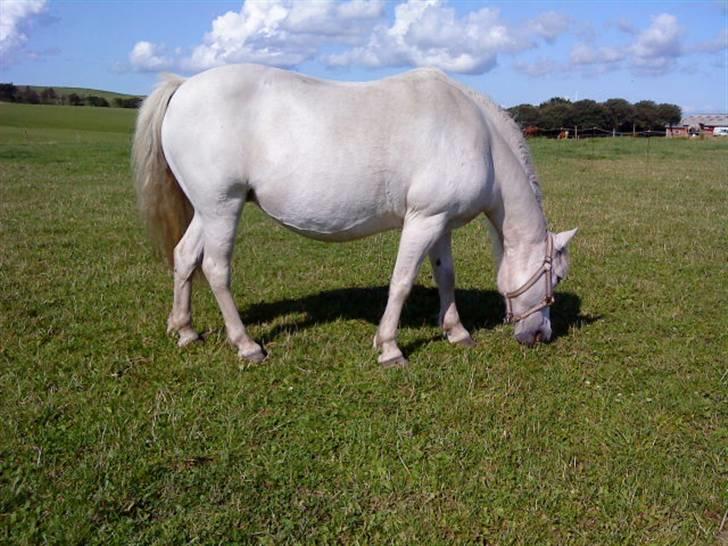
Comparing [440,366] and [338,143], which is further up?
[338,143]

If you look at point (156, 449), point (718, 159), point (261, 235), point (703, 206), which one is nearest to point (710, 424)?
point (156, 449)

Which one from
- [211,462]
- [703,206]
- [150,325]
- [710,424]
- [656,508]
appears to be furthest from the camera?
[703,206]

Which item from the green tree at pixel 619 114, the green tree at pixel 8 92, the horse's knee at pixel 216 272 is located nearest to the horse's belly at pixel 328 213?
the horse's knee at pixel 216 272

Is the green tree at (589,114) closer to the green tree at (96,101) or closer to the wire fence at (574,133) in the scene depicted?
the wire fence at (574,133)

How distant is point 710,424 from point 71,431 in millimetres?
4366

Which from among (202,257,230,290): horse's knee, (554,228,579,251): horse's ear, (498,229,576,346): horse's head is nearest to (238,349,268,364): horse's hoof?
(202,257,230,290): horse's knee

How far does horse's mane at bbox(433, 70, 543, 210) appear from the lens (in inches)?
222

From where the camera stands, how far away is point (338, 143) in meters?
5.07

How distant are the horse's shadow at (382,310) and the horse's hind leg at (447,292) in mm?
256

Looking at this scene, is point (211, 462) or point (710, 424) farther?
point (710, 424)

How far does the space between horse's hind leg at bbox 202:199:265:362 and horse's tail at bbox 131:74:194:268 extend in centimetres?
55

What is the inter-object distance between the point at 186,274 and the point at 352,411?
7.00 ft

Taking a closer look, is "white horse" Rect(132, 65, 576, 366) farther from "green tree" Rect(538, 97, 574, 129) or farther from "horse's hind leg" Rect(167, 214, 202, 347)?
"green tree" Rect(538, 97, 574, 129)

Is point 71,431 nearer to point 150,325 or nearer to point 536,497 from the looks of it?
point 150,325
